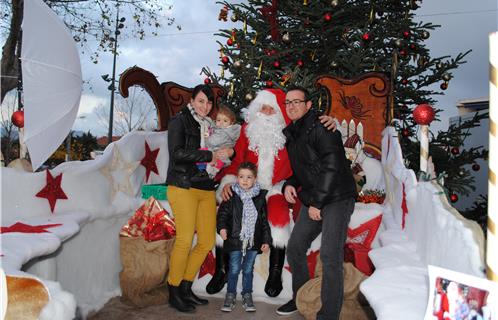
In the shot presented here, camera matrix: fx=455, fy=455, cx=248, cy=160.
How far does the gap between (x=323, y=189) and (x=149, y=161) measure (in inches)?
123

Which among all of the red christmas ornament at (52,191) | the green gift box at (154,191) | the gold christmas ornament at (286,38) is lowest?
the green gift box at (154,191)

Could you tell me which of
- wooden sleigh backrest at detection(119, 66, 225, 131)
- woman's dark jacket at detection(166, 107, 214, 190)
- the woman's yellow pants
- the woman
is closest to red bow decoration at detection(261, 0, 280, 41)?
wooden sleigh backrest at detection(119, 66, 225, 131)

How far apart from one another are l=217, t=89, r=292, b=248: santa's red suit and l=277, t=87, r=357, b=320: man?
609 mm

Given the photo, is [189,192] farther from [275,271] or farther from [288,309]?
[288,309]

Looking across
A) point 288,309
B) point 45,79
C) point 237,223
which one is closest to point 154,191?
point 237,223

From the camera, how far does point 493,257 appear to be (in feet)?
5.52

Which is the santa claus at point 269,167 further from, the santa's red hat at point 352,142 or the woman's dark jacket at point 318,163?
the santa's red hat at point 352,142

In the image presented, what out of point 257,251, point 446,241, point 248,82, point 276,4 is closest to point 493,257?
point 446,241

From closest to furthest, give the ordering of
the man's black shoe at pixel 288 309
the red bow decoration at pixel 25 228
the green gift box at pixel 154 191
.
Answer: the red bow decoration at pixel 25 228 < the man's black shoe at pixel 288 309 < the green gift box at pixel 154 191

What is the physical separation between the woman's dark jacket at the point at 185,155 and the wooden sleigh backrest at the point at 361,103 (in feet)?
8.96

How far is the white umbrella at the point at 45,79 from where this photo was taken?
3252 mm

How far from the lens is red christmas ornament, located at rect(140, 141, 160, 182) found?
5.90m

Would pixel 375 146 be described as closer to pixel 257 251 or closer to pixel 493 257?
pixel 257 251

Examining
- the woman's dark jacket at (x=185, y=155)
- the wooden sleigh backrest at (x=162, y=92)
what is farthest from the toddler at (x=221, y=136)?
the wooden sleigh backrest at (x=162, y=92)
